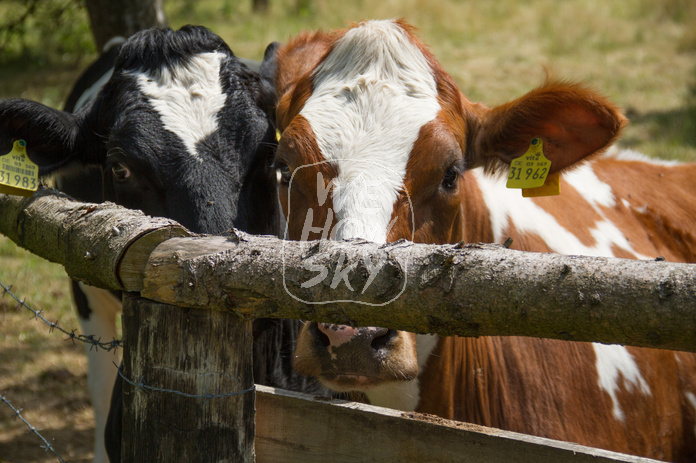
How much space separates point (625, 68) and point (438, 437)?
11.0m

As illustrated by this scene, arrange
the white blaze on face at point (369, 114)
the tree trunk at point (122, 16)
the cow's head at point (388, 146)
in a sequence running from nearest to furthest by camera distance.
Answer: the cow's head at point (388, 146) < the white blaze on face at point (369, 114) < the tree trunk at point (122, 16)

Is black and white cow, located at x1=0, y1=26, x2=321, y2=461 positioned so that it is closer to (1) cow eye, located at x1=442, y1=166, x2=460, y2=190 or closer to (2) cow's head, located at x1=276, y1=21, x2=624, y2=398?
(2) cow's head, located at x1=276, y1=21, x2=624, y2=398

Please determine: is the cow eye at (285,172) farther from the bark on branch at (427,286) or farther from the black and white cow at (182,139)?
the bark on branch at (427,286)

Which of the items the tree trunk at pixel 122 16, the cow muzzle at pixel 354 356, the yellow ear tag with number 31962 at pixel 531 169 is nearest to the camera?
the cow muzzle at pixel 354 356

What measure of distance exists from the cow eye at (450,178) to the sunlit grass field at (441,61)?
103 cm

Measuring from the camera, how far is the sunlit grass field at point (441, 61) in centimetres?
482

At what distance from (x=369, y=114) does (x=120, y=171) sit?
3.52ft

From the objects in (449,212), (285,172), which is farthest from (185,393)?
(449,212)

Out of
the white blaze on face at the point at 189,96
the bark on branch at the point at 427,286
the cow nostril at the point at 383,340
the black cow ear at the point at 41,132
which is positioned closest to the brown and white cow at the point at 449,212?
the cow nostril at the point at 383,340

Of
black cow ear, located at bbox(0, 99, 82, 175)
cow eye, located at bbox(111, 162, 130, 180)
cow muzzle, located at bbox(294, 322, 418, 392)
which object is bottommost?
cow muzzle, located at bbox(294, 322, 418, 392)

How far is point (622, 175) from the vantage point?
3877mm

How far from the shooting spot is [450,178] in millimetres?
2480

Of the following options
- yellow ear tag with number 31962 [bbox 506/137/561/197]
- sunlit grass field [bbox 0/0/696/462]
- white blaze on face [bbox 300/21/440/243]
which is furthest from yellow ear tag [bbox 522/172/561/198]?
sunlit grass field [bbox 0/0/696/462]

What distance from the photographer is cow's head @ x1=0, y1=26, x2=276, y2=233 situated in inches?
107
